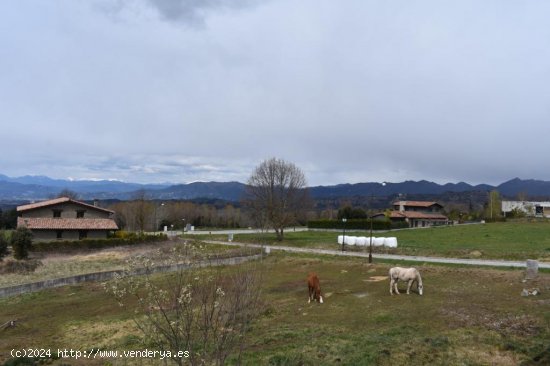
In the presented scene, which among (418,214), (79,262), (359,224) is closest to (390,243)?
(79,262)

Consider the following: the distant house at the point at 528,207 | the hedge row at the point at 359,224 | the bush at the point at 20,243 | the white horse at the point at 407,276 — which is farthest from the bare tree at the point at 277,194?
the distant house at the point at 528,207

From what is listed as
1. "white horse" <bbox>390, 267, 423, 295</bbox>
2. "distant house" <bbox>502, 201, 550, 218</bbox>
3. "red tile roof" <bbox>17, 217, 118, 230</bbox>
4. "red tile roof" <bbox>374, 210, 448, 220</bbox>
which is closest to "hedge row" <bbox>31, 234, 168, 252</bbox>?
"red tile roof" <bbox>17, 217, 118, 230</bbox>

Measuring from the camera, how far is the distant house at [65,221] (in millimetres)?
61509

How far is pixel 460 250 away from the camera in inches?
1652

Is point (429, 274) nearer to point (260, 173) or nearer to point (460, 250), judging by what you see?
point (460, 250)

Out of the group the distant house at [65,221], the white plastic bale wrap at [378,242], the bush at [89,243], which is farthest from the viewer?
the distant house at [65,221]

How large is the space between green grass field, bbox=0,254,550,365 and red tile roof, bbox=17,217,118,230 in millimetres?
33187

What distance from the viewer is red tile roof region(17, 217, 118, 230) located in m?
60.9

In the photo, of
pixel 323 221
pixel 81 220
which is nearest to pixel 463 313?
pixel 81 220

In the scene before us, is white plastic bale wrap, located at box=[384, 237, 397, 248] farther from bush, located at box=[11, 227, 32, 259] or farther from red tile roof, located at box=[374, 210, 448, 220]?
red tile roof, located at box=[374, 210, 448, 220]

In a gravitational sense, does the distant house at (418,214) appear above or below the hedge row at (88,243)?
above

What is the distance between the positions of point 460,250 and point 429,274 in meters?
14.6

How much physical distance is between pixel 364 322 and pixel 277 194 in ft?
157

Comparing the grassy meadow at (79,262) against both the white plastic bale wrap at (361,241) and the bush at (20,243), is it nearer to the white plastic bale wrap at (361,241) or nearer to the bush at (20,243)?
the bush at (20,243)
